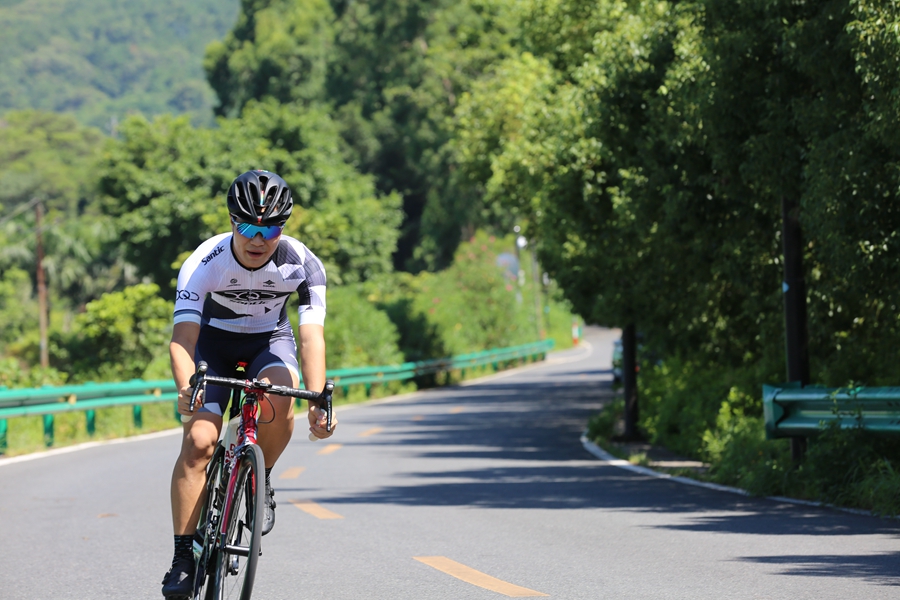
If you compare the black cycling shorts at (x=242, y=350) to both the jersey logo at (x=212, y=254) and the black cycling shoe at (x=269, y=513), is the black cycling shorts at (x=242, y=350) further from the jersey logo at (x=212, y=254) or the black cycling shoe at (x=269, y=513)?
the black cycling shoe at (x=269, y=513)

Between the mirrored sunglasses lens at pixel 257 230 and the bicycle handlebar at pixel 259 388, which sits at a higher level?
the mirrored sunglasses lens at pixel 257 230

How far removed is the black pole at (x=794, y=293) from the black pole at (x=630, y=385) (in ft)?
24.2

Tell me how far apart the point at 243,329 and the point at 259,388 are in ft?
2.24

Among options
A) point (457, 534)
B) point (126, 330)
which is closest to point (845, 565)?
point (457, 534)

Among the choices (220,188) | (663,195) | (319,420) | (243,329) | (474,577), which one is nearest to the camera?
(319,420)

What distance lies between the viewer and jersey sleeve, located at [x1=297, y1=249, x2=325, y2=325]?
5.85 metres

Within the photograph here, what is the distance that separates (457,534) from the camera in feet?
30.5

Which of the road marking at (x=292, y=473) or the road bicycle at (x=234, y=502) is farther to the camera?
the road marking at (x=292, y=473)

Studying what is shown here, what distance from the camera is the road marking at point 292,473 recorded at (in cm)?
1452

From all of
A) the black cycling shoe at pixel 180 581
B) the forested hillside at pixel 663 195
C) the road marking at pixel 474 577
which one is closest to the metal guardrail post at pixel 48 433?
the forested hillside at pixel 663 195

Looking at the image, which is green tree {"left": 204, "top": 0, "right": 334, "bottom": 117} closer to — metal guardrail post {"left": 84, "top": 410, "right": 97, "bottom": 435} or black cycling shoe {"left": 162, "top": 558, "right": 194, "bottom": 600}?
metal guardrail post {"left": 84, "top": 410, "right": 97, "bottom": 435}

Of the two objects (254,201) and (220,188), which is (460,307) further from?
(254,201)

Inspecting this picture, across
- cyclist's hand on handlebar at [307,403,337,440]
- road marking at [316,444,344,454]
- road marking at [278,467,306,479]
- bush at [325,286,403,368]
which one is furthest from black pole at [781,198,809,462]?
bush at [325,286,403,368]

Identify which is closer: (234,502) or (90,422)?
(234,502)
